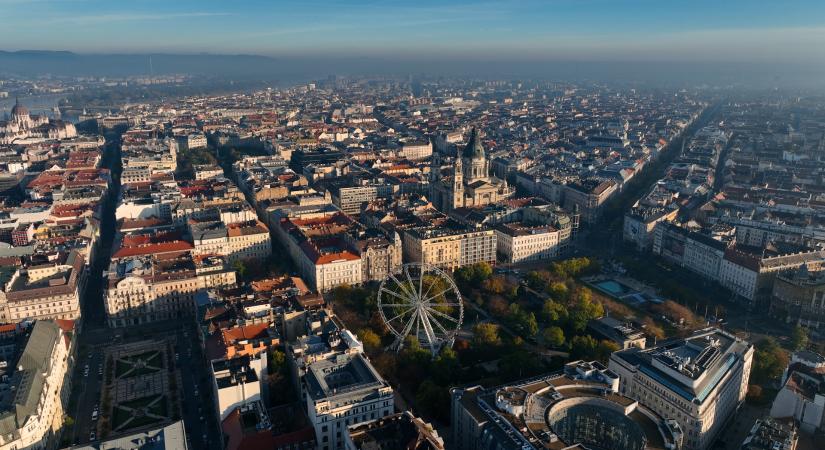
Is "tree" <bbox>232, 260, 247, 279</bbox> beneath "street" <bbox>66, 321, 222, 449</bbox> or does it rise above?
above

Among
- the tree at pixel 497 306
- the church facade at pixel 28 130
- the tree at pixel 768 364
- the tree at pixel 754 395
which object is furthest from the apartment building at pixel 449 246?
the church facade at pixel 28 130

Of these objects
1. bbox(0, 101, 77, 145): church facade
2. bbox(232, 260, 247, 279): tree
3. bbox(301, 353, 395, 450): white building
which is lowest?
bbox(232, 260, 247, 279): tree

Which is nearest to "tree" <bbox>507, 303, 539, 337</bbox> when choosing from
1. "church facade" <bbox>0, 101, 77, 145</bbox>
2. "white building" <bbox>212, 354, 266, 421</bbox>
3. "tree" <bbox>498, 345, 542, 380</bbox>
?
"tree" <bbox>498, 345, 542, 380</bbox>

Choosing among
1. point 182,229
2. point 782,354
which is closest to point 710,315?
point 782,354

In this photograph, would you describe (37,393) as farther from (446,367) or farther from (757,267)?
(757,267)

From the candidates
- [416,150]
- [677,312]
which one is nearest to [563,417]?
[677,312]

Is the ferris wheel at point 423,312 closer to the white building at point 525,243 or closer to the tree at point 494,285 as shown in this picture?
the tree at point 494,285

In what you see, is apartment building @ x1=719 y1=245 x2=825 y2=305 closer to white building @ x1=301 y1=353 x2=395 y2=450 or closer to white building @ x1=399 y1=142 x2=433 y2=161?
white building @ x1=301 y1=353 x2=395 y2=450
